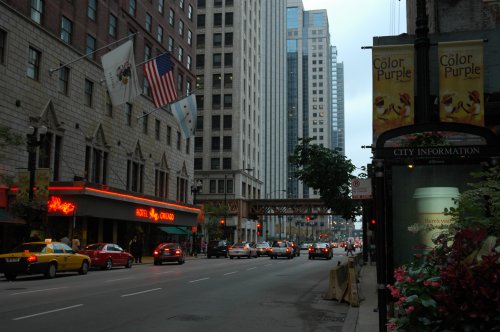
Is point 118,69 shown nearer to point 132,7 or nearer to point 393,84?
point 132,7

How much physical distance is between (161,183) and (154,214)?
7098mm

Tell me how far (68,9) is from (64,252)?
69.4 feet

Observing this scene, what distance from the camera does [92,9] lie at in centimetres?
4156

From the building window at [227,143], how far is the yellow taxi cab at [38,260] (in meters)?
64.4

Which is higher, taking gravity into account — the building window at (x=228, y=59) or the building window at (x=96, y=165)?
the building window at (x=228, y=59)

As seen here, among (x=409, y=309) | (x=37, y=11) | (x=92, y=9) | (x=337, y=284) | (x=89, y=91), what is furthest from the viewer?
(x=92, y=9)

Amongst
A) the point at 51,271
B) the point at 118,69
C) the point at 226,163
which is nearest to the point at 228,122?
the point at 226,163

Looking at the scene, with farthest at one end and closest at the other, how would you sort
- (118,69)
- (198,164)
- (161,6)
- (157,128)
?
(198,164) → (161,6) → (157,128) → (118,69)

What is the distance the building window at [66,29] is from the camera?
3734cm

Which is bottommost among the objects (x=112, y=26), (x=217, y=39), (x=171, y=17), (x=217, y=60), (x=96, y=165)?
(x=96, y=165)

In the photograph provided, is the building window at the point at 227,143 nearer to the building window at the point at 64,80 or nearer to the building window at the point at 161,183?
the building window at the point at 161,183

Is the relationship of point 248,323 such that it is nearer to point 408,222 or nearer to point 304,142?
point 408,222

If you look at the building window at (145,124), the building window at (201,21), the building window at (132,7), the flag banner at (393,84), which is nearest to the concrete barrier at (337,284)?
the flag banner at (393,84)

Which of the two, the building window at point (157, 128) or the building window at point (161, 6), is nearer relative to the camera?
the building window at point (157, 128)
